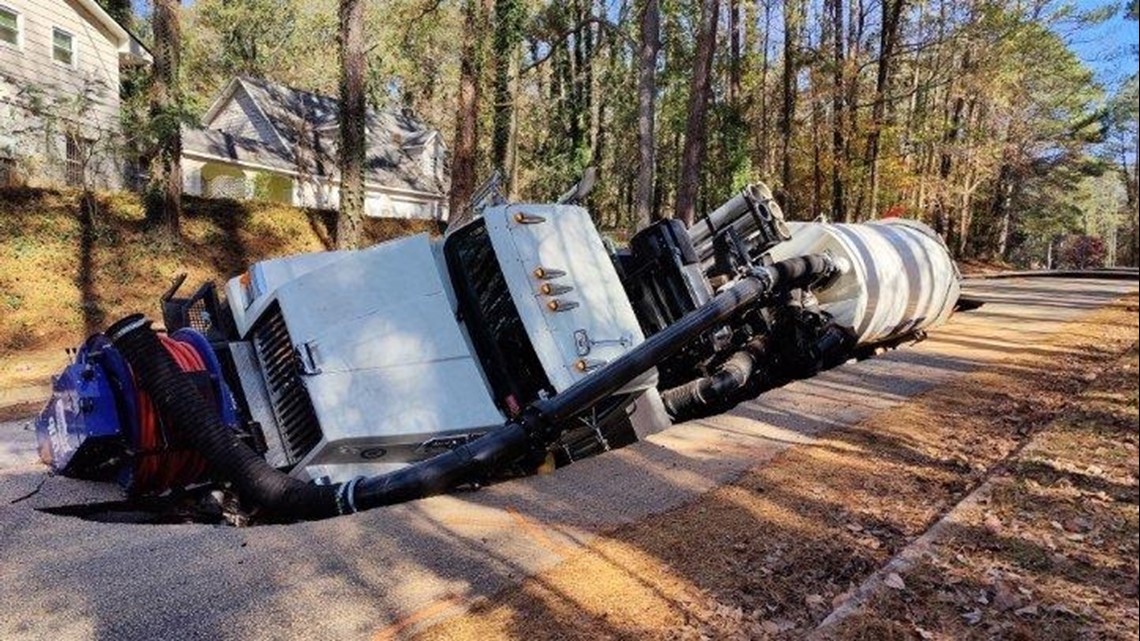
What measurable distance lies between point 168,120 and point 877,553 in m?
16.1

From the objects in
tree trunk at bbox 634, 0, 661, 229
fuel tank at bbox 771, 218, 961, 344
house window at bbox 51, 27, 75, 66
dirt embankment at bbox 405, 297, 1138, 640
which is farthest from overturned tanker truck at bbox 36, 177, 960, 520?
house window at bbox 51, 27, 75, 66

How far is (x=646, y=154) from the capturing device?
17.6m

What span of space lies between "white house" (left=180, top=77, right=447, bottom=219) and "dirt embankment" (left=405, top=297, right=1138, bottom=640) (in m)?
25.7

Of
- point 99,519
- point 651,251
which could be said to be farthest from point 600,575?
point 651,251

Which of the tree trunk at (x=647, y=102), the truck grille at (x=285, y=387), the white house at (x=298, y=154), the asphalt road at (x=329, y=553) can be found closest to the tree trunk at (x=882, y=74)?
the tree trunk at (x=647, y=102)

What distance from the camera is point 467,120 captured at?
18.7 m

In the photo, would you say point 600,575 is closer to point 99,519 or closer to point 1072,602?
point 1072,602

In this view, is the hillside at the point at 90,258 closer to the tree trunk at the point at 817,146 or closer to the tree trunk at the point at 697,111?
the tree trunk at the point at 697,111

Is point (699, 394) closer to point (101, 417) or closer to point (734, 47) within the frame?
point (101, 417)

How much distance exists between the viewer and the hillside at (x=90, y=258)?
12906mm

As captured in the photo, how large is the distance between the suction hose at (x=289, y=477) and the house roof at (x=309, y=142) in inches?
1053

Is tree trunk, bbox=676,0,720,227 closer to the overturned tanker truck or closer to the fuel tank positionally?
the fuel tank

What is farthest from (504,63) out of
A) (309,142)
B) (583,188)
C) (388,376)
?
(388,376)

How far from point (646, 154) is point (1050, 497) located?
47.4 feet
